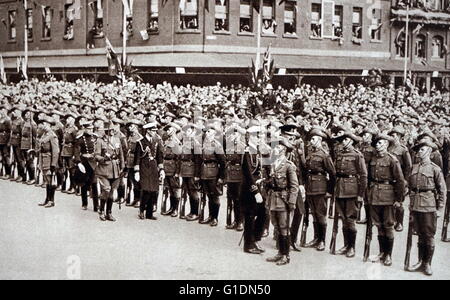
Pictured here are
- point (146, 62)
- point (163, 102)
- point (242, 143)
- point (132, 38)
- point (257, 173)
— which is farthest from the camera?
point (132, 38)

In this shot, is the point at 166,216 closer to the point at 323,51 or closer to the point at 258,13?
the point at 258,13

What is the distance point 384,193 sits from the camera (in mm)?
9078

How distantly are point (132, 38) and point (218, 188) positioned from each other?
64.6ft

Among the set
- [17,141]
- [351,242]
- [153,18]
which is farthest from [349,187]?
[153,18]

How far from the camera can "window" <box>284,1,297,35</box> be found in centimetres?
3100

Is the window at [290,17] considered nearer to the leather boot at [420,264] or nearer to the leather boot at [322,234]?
the leather boot at [322,234]

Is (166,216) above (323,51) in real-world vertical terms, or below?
below

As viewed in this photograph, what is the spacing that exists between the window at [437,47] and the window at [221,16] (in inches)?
418

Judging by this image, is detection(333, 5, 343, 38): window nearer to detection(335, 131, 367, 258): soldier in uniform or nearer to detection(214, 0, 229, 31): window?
detection(214, 0, 229, 31): window

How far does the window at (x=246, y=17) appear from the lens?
29609 millimetres

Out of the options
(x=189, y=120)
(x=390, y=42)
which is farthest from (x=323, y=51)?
(x=189, y=120)

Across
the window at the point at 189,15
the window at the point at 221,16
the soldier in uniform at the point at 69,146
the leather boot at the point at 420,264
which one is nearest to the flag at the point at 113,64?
the window at the point at 189,15

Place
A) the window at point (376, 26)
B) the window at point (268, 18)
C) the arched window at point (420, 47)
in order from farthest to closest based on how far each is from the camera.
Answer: the window at point (376, 26) → the arched window at point (420, 47) → the window at point (268, 18)

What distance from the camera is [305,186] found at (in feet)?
33.4
